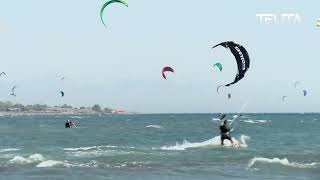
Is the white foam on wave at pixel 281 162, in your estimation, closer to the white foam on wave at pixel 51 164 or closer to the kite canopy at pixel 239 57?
the kite canopy at pixel 239 57

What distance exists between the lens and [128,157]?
25891 millimetres

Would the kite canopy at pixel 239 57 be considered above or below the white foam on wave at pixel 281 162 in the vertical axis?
above

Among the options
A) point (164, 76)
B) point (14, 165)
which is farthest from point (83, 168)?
point (164, 76)

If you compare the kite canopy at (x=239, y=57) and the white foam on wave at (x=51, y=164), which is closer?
the kite canopy at (x=239, y=57)

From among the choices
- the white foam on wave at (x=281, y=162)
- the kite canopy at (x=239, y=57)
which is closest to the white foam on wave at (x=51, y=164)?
the white foam on wave at (x=281, y=162)

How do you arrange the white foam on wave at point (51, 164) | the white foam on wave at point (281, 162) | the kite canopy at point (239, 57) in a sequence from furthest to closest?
1. the white foam on wave at point (281, 162)
2. the white foam on wave at point (51, 164)
3. the kite canopy at point (239, 57)

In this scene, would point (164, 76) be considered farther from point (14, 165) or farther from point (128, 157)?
point (14, 165)

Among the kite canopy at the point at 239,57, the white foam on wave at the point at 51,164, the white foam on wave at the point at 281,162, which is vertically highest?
→ the kite canopy at the point at 239,57

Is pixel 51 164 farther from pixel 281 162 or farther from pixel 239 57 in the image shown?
pixel 281 162

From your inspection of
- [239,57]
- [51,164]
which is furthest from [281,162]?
[51,164]

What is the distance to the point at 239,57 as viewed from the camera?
72.4ft

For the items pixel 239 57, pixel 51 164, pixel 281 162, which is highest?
pixel 239 57

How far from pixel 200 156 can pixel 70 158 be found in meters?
5.64

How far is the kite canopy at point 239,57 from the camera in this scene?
71.6 feet
